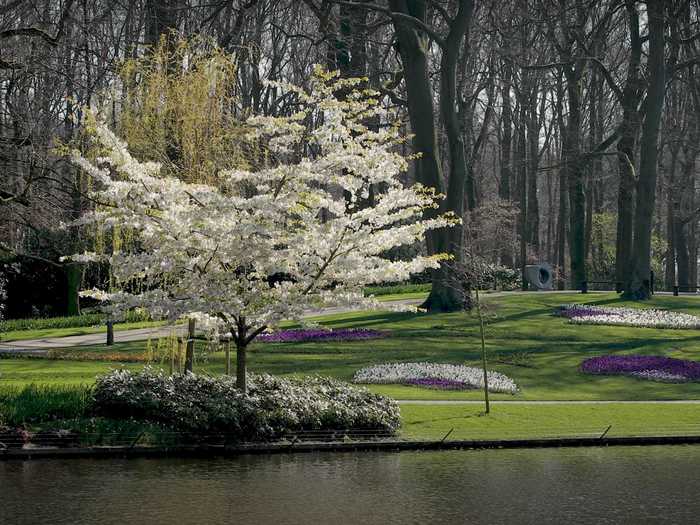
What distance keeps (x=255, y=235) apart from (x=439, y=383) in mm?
9918

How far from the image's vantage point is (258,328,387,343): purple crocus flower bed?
119 feet

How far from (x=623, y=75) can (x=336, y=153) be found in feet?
163

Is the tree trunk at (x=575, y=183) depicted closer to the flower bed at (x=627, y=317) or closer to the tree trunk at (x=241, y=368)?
the flower bed at (x=627, y=317)

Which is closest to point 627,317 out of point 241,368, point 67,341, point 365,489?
point 67,341

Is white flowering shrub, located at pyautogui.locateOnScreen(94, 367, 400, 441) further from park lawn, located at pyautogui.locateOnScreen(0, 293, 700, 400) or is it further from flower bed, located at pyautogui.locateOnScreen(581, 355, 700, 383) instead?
flower bed, located at pyautogui.locateOnScreen(581, 355, 700, 383)

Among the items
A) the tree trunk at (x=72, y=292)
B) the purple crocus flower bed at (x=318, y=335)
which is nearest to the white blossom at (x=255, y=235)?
the purple crocus flower bed at (x=318, y=335)

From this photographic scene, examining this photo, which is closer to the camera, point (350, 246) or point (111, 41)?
point (350, 246)

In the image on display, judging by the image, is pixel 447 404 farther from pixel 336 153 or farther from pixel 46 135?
pixel 46 135

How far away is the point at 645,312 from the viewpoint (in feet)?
141

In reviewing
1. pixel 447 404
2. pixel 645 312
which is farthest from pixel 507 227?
pixel 447 404

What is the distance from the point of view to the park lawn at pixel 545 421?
21.8 m

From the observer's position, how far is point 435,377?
1142 inches

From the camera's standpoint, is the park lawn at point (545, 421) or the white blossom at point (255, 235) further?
the park lawn at point (545, 421)

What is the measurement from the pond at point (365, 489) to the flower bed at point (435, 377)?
7.98 m
